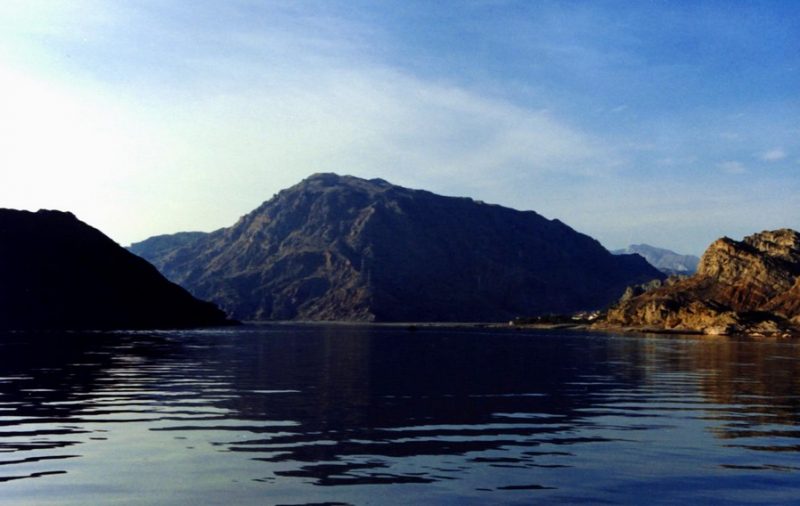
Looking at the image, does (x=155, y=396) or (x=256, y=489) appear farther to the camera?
(x=155, y=396)

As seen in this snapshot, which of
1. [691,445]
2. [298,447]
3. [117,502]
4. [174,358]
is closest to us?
[117,502]

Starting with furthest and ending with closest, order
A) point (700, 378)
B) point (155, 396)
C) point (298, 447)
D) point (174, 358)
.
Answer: point (174, 358) < point (700, 378) < point (155, 396) < point (298, 447)

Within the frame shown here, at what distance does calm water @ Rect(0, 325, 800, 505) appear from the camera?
76.2 feet

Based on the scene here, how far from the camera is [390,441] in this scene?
3200cm

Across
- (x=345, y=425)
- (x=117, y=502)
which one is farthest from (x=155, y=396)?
(x=117, y=502)

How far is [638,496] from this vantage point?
75.1ft

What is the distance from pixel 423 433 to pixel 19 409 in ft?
74.7

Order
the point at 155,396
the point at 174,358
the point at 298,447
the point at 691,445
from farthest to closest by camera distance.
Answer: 1. the point at 174,358
2. the point at 155,396
3. the point at 691,445
4. the point at 298,447

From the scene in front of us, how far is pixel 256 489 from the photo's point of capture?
23.0m

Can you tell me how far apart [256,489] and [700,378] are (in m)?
60.4

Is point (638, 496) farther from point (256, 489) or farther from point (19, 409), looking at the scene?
point (19, 409)

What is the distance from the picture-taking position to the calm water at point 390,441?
914 inches

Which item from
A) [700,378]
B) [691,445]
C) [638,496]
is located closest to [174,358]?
[700,378]

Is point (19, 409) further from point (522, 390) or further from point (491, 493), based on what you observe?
point (522, 390)
